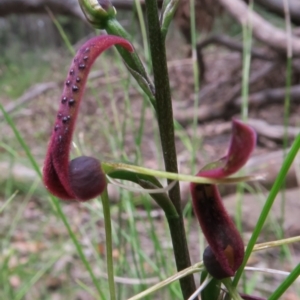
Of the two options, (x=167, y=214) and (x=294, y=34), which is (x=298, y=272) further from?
(x=294, y=34)

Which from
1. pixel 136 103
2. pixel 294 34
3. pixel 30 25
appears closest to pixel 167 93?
pixel 294 34

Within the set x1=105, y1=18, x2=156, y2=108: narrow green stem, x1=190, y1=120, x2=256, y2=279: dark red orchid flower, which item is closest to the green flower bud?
x1=105, y1=18, x2=156, y2=108: narrow green stem

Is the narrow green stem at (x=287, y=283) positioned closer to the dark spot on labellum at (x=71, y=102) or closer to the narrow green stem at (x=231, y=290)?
the narrow green stem at (x=231, y=290)

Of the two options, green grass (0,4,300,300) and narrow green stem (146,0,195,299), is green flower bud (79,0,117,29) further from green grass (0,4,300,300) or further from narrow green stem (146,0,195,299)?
green grass (0,4,300,300)

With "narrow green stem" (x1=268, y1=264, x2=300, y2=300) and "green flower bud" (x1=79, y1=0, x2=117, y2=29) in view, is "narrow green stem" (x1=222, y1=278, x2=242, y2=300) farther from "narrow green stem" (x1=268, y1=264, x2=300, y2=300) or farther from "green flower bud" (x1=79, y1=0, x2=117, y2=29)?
"green flower bud" (x1=79, y1=0, x2=117, y2=29)

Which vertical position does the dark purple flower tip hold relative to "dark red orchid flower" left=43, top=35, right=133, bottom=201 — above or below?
below

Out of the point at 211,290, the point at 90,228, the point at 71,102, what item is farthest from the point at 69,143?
the point at 90,228

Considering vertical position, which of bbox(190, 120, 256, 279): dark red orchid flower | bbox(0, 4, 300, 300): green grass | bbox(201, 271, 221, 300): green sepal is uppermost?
bbox(190, 120, 256, 279): dark red orchid flower

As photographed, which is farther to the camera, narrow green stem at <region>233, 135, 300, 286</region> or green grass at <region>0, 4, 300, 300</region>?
green grass at <region>0, 4, 300, 300</region>
